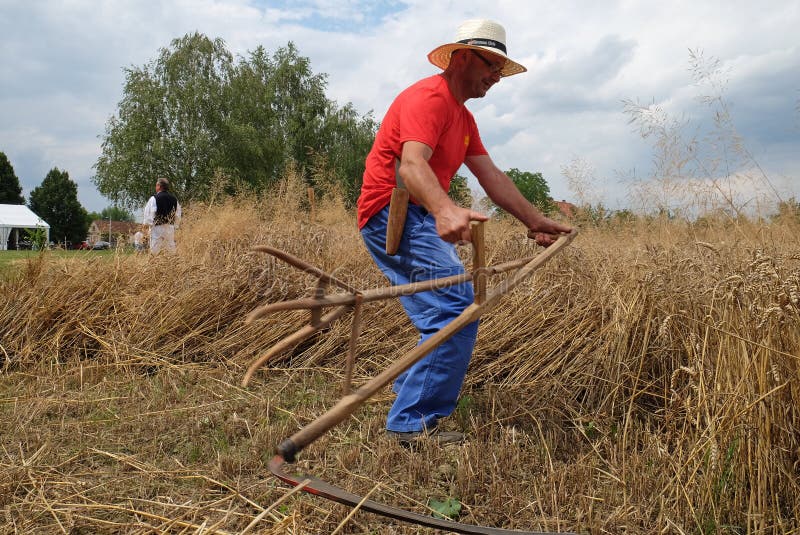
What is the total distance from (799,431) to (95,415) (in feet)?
9.64

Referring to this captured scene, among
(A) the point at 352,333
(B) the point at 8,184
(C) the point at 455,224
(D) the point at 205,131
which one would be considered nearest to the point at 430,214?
(C) the point at 455,224

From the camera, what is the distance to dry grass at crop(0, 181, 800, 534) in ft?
6.42

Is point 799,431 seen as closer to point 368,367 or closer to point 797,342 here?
point 797,342

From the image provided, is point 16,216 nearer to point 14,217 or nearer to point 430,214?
point 14,217

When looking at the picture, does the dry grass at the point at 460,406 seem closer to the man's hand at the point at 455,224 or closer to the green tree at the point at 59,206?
the man's hand at the point at 455,224

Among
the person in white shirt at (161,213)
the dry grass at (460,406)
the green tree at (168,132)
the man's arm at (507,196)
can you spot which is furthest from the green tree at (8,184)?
the man's arm at (507,196)

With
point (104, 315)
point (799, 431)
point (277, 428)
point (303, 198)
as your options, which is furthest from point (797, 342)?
point (303, 198)

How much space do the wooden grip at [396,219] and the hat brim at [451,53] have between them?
0.62 metres

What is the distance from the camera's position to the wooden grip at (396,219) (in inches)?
95.0

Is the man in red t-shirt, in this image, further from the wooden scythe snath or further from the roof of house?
the roof of house

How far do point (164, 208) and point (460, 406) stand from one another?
6.69m

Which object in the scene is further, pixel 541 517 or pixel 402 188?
pixel 402 188

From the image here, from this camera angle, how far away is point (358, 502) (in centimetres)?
167

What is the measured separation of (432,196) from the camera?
2.09 m
